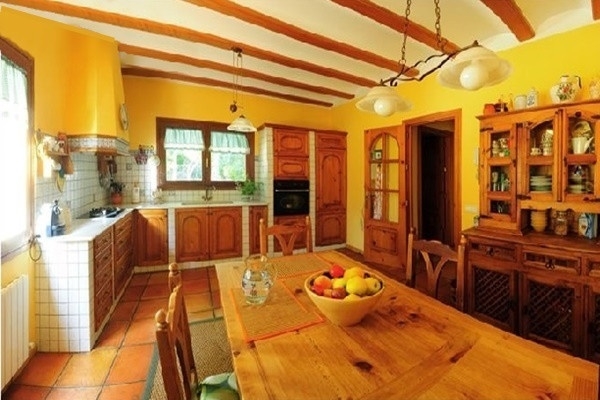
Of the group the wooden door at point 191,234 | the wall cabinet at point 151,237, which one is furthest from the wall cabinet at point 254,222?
the wall cabinet at point 151,237

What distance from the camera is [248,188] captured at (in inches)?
178

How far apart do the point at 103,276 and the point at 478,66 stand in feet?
9.60

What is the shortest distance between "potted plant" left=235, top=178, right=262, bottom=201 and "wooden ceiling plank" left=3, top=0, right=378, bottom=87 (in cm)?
183

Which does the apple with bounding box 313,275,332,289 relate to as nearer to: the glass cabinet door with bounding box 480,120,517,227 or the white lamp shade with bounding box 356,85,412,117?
the white lamp shade with bounding box 356,85,412,117

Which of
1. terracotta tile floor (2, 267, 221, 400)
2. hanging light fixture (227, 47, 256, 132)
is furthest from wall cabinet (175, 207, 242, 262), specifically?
hanging light fixture (227, 47, 256, 132)

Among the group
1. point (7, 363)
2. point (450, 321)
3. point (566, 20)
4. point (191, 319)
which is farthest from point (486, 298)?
point (7, 363)

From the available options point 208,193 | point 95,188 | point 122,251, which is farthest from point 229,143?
point 122,251

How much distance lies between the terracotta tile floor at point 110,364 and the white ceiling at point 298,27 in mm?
2604

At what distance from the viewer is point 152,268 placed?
389cm

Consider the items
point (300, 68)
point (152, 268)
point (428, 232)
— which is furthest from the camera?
point (428, 232)

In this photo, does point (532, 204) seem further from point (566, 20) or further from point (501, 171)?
point (566, 20)

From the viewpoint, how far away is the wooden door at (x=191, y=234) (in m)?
3.92

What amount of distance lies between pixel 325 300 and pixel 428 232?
473 cm

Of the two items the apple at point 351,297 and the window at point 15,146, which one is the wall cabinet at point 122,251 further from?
the apple at point 351,297
